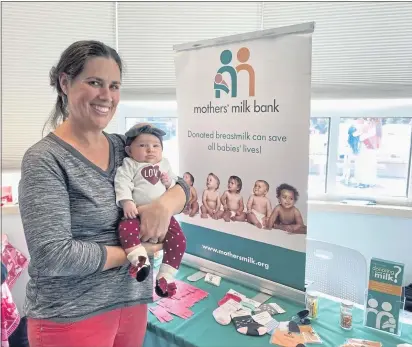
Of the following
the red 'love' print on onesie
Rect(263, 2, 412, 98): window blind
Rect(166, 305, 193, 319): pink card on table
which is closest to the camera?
the red 'love' print on onesie

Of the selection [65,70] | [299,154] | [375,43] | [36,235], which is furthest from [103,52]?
[375,43]

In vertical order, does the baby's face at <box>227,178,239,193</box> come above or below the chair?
above

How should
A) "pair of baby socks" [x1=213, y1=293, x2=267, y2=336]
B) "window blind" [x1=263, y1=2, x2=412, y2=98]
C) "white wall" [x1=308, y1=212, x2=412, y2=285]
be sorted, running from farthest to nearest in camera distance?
"white wall" [x1=308, y1=212, x2=412, y2=285]
"window blind" [x1=263, y1=2, x2=412, y2=98]
"pair of baby socks" [x1=213, y1=293, x2=267, y2=336]

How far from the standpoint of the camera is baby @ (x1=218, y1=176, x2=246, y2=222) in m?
1.79

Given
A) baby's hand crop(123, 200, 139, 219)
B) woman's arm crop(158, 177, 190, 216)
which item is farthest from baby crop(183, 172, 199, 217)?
baby's hand crop(123, 200, 139, 219)

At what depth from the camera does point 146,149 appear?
1.30 metres

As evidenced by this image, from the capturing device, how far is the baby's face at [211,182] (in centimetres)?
188

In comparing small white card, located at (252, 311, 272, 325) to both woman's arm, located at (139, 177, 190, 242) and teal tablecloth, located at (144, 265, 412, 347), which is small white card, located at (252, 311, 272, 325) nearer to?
teal tablecloth, located at (144, 265, 412, 347)

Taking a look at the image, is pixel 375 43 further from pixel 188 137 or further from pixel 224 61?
pixel 188 137

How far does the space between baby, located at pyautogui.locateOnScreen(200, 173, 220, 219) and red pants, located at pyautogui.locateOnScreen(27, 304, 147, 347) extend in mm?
740

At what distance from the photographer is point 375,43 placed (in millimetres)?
2234

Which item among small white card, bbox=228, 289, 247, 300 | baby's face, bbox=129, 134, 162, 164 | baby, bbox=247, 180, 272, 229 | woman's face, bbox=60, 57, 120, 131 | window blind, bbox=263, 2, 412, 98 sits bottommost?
small white card, bbox=228, 289, 247, 300

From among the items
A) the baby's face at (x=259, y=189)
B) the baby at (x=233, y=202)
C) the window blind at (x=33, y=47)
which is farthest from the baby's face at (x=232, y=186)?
the window blind at (x=33, y=47)

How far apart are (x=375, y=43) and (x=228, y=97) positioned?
44.9 inches
